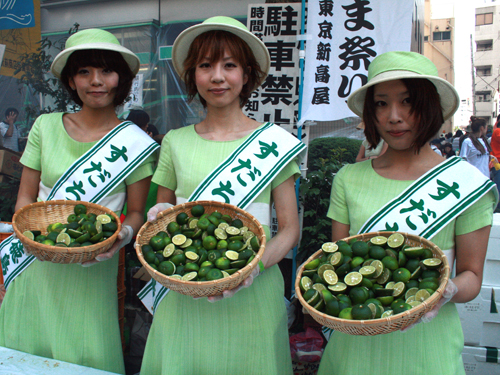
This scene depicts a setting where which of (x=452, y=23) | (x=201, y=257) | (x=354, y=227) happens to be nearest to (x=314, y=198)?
(x=354, y=227)

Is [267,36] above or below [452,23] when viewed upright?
below

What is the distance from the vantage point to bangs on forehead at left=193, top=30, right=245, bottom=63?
2156mm

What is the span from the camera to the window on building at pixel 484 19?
50.2 meters

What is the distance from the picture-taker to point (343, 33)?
4551 mm

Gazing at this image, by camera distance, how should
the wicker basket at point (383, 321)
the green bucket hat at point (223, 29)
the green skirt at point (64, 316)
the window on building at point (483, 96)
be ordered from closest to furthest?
the wicker basket at point (383, 321), the green bucket hat at point (223, 29), the green skirt at point (64, 316), the window on building at point (483, 96)

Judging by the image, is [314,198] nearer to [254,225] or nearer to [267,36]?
[267,36]

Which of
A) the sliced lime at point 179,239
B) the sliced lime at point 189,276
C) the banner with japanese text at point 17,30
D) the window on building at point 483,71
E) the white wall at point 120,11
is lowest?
the sliced lime at point 189,276

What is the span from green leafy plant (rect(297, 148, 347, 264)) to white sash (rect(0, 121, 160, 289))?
8.03 ft

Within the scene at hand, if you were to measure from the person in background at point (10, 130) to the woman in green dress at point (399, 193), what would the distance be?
21.0ft

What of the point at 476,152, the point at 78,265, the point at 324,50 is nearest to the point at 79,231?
the point at 78,265

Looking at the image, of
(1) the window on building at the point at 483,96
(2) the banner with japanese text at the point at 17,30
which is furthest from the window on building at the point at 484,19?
(2) the banner with japanese text at the point at 17,30

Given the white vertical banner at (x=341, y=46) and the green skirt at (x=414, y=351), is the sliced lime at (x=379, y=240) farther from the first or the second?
the white vertical banner at (x=341, y=46)

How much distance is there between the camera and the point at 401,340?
189 cm

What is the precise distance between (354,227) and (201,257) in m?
0.84
